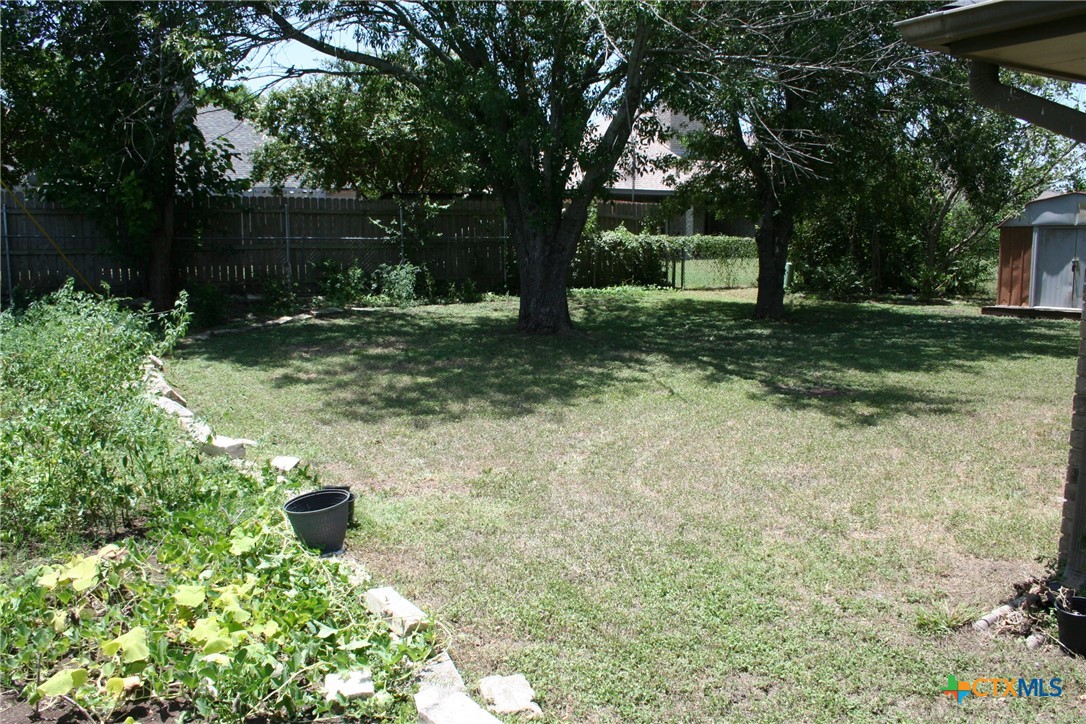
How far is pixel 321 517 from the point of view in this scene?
3.85 m

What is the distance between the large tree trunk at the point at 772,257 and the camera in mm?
13344

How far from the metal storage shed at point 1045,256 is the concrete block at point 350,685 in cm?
1430

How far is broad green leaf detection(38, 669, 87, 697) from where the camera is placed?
241 cm

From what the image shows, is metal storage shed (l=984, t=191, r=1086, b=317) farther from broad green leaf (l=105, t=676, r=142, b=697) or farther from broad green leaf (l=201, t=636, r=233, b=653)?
broad green leaf (l=105, t=676, r=142, b=697)

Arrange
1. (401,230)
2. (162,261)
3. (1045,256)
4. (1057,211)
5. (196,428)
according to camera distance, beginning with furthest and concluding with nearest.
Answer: (401,230) < (1045,256) < (1057,211) < (162,261) < (196,428)

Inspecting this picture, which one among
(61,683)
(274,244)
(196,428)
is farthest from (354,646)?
(274,244)

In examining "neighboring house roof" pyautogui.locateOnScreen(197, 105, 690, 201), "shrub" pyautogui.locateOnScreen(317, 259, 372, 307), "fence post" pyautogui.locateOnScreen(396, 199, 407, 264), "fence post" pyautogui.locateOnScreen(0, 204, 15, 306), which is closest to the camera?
"fence post" pyautogui.locateOnScreen(0, 204, 15, 306)

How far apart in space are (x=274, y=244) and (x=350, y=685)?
12.7 meters

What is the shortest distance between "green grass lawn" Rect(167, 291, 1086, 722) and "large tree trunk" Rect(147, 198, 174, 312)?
276 centimetres

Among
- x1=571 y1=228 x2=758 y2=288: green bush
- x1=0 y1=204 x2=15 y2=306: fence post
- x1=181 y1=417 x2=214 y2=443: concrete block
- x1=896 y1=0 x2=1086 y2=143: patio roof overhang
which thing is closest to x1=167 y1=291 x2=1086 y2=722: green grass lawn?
x1=181 y1=417 x2=214 y2=443: concrete block

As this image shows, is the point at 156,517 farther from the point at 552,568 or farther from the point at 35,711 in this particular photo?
the point at 552,568

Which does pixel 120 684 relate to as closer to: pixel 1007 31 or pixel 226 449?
pixel 226 449

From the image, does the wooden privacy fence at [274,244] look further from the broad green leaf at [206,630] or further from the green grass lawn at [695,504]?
the broad green leaf at [206,630]

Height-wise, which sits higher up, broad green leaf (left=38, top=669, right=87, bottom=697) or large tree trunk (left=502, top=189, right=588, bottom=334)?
large tree trunk (left=502, top=189, right=588, bottom=334)
